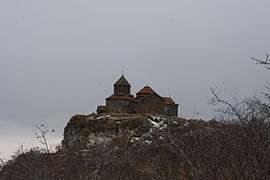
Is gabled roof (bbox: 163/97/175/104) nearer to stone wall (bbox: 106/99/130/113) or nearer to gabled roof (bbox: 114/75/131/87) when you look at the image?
gabled roof (bbox: 114/75/131/87)

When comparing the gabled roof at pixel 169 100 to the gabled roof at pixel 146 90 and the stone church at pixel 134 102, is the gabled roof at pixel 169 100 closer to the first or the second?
the stone church at pixel 134 102

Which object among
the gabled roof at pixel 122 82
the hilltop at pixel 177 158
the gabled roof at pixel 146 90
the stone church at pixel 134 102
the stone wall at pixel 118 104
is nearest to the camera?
the hilltop at pixel 177 158

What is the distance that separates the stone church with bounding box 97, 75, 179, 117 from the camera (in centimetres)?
6594

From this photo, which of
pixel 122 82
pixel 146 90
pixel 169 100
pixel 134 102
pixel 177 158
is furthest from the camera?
pixel 169 100

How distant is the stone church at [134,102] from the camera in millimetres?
65938

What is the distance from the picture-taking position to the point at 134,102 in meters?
67.1

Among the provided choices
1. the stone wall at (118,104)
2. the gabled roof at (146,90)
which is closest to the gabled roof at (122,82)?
the gabled roof at (146,90)

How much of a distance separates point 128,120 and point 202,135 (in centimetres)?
3978

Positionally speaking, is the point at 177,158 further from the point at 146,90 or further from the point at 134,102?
the point at 146,90

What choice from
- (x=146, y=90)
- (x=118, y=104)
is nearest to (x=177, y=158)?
(x=118, y=104)

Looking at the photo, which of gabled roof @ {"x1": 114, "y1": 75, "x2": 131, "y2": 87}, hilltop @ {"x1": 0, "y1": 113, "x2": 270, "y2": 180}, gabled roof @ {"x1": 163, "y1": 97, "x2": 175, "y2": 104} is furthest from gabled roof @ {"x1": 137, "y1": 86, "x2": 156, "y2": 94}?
hilltop @ {"x1": 0, "y1": 113, "x2": 270, "y2": 180}

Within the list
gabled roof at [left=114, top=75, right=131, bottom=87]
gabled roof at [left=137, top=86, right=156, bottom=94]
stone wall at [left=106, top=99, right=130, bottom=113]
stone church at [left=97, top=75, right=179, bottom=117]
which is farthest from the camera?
gabled roof at [left=114, top=75, right=131, bottom=87]

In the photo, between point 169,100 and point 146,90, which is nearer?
point 146,90

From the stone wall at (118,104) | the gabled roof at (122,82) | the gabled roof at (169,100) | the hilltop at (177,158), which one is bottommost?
the hilltop at (177,158)
